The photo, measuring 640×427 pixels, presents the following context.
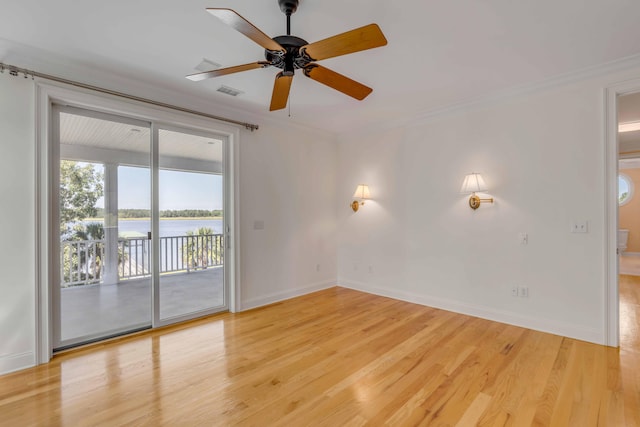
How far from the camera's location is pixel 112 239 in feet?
10.5

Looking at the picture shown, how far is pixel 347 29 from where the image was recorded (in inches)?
91.4

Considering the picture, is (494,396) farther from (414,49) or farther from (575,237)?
(414,49)

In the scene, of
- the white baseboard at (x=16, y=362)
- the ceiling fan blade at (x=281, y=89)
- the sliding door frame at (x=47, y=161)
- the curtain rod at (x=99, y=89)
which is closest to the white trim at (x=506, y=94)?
the curtain rod at (x=99, y=89)

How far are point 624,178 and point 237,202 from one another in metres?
10.6

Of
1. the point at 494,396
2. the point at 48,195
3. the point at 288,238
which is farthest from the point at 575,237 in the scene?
the point at 48,195

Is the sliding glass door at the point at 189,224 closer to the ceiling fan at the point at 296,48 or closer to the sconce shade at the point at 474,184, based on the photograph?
the ceiling fan at the point at 296,48

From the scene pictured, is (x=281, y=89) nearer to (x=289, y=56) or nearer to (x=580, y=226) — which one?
(x=289, y=56)

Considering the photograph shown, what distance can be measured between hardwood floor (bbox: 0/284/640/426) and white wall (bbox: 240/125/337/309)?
1003 mm

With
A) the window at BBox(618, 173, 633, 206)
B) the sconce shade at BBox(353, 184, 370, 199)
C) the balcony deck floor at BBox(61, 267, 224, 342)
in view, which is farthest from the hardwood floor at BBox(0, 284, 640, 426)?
the window at BBox(618, 173, 633, 206)

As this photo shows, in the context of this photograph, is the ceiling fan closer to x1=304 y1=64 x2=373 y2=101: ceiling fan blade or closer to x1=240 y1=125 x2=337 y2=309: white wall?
x1=304 y1=64 x2=373 y2=101: ceiling fan blade

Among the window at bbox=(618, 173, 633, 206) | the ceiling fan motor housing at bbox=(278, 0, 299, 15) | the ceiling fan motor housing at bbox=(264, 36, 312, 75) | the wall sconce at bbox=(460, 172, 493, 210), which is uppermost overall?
the ceiling fan motor housing at bbox=(278, 0, 299, 15)

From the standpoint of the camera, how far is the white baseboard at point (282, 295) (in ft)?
13.8

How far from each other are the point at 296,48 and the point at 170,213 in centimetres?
248

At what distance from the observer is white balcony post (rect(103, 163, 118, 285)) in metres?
3.16
